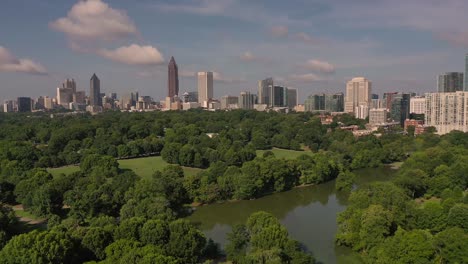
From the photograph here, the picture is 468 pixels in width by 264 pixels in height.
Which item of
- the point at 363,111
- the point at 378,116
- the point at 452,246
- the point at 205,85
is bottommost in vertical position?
the point at 452,246

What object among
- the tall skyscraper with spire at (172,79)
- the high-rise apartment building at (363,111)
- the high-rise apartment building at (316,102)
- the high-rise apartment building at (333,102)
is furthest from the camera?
the tall skyscraper with spire at (172,79)

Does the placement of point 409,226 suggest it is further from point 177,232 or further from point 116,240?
point 116,240

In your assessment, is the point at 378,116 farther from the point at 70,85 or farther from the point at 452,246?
the point at 70,85

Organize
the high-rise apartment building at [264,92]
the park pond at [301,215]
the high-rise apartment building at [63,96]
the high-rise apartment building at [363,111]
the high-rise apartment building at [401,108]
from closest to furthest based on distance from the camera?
the park pond at [301,215] < the high-rise apartment building at [401,108] < the high-rise apartment building at [363,111] < the high-rise apartment building at [264,92] < the high-rise apartment building at [63,96]

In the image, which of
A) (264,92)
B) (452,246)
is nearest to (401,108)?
(264,92)

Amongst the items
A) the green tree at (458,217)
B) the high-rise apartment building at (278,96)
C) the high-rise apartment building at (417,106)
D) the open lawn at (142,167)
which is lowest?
the open lawn at (142,167)

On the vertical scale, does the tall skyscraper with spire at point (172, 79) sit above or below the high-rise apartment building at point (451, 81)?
above

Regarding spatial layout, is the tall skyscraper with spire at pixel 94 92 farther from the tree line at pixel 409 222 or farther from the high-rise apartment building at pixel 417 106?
the tree line at pixel 409 222

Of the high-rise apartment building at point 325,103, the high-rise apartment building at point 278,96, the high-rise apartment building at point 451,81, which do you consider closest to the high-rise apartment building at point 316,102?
the high-rise apartment building at point 325,103
